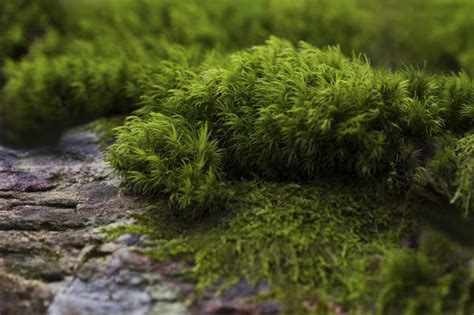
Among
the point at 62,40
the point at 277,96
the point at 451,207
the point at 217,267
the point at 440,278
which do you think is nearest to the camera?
the point at 440,278

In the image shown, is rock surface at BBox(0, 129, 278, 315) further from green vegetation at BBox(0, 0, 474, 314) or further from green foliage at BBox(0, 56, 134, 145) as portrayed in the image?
green foliage at BBox(0, 56, 134, 145)

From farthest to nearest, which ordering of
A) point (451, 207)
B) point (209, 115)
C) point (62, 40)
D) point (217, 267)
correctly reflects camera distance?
point (62, 40) < point (209, 115) < point (451, 207) < point (217, 267)

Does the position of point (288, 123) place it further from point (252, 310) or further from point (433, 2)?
point (433, 2)

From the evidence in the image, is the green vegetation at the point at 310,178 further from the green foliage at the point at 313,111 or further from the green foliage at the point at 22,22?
the green foliage at the point at 22,22

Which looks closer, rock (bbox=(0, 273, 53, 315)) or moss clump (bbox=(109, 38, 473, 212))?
rock (bbox=(0, 273, 53, 315))

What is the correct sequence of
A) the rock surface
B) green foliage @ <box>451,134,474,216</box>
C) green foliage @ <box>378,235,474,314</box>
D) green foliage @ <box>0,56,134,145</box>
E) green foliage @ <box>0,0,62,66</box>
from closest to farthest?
1. green foliage @ <box>378,235,474,314</box>
2. the rock surface
3. green foliage @ <box>451,134,474,216</box>
4. green foliage @ <box>0,56,134,145</box>
5. green foliage @ <box>0,0,62,66</box>

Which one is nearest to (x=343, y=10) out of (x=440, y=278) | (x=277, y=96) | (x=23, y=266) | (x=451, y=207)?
(x=277, y=96)

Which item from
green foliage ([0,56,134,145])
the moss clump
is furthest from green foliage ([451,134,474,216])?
green foliage ([0,56,134,145])
